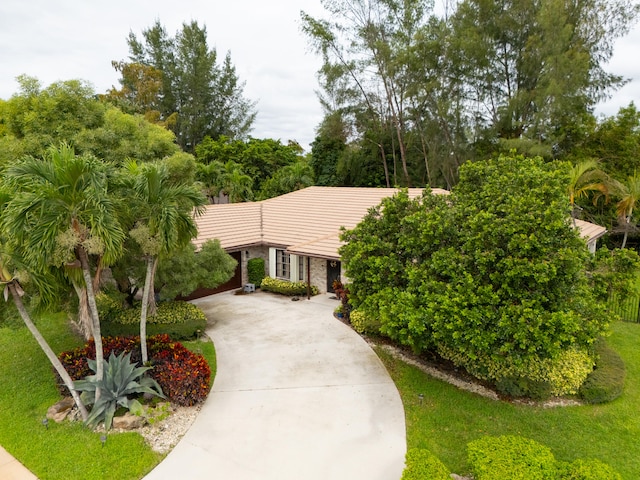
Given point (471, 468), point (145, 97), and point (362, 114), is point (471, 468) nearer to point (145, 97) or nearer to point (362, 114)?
point (362, 114)

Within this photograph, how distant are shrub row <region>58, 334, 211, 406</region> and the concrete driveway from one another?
57 centimetres

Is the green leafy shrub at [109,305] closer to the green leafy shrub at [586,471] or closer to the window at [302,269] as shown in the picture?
the window at [302,269]

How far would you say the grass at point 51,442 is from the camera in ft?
24.4

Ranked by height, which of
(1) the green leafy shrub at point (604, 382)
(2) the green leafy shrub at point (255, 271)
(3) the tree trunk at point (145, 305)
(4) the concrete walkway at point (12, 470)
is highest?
(3) the tree trunk at point (145, 305)

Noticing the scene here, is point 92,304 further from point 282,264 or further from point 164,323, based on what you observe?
point 282,264

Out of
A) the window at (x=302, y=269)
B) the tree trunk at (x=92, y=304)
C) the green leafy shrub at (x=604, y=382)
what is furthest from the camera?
the window at (x=302, y=269)

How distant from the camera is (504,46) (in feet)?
79.5

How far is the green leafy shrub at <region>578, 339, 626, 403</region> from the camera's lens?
9727 mm

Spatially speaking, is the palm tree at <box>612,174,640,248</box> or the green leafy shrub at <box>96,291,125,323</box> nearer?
the green leafy shrub at <box>96,291,125,323</box>

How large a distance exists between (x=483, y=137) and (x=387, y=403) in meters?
20.6

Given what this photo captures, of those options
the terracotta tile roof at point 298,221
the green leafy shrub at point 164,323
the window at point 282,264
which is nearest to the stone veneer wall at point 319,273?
the terracotta tile roof at point 298,221

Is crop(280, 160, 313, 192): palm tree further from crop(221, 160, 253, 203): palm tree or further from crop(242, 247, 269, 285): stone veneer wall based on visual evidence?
crop(242, 247, 269, 285): stone veneer wall

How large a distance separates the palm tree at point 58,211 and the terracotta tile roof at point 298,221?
954 centimetres

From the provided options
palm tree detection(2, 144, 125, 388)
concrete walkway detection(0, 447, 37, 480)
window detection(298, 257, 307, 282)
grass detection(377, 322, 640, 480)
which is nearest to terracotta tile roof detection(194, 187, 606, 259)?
window detection(298, 257, 307, 282)
